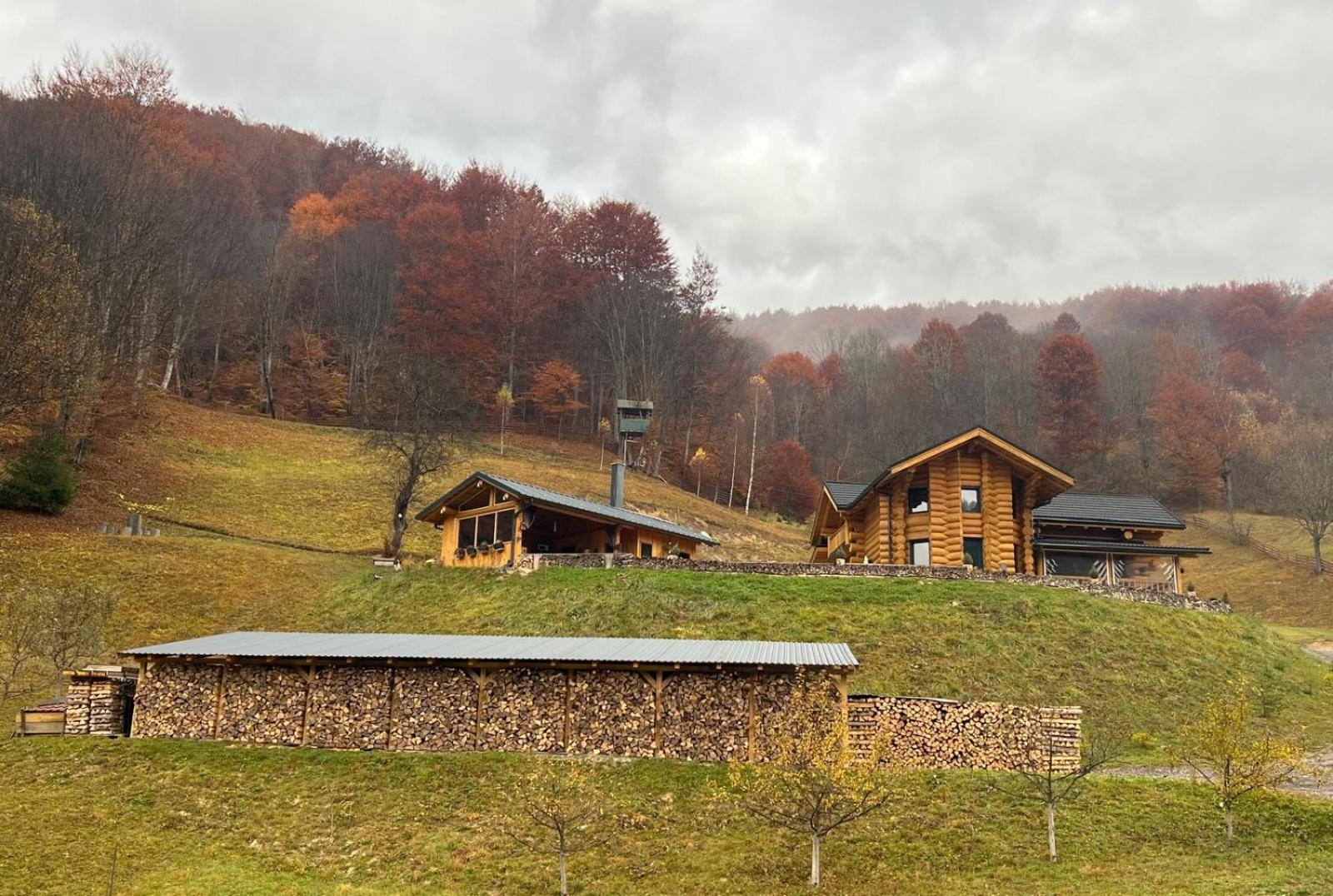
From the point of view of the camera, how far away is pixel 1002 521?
41.1 metres

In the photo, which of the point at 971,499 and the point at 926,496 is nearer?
the point at 971,499

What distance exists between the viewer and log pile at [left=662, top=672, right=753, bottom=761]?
72.2 ft

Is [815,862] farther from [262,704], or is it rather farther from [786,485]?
[786,485]

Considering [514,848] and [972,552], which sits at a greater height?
[972,552]

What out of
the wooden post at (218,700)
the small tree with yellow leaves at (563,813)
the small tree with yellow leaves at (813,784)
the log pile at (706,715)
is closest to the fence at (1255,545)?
the small tree with yellow leaves at (813,784)

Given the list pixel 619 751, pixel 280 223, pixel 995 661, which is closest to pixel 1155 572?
pixel 995 661

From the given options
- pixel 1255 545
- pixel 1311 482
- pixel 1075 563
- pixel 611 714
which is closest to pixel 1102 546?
pixel 1075 563

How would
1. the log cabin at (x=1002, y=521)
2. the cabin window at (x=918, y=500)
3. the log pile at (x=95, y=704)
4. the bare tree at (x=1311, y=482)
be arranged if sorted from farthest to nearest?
the bare tree at (x=1311, y=482) < the cabin window at (x=918, y=500) < the log cabin at (x=1002, y=521) < the log pile at (x=95, y=704)

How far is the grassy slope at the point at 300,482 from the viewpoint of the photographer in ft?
156

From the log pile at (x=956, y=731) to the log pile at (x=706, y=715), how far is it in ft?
8.95

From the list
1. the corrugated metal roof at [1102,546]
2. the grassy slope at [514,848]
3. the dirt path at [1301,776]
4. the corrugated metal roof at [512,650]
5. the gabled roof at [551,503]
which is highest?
the gabled roof at [551,503]

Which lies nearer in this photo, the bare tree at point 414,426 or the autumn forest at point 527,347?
the bare tree at point 414,426

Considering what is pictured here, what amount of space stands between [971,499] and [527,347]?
4606 cm

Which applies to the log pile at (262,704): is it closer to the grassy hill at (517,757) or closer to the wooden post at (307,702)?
the wooden post at (307,702)
